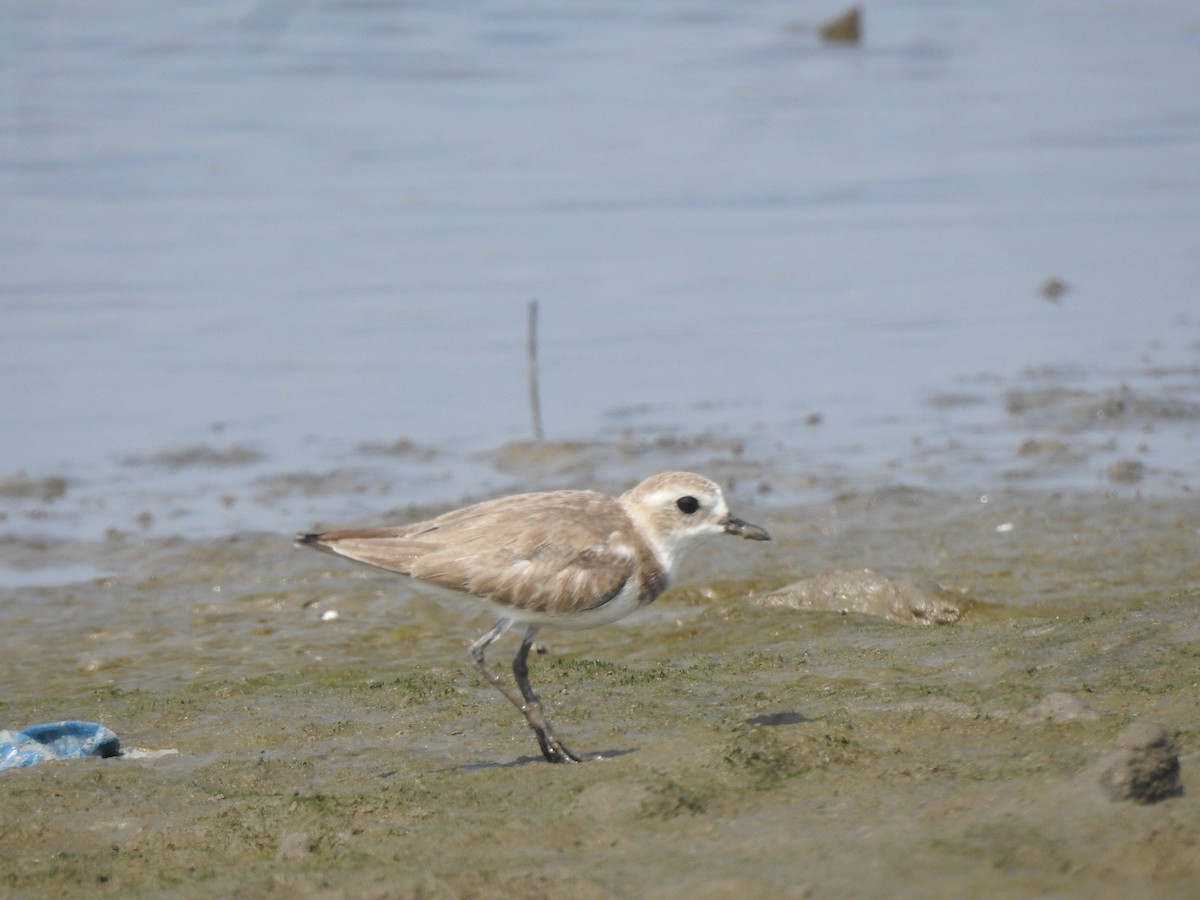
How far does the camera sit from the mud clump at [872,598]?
822cm

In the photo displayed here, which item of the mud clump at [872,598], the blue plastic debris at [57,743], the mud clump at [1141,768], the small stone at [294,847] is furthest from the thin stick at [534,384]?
the mud clump at [1141,768]

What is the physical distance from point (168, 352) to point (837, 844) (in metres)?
10.6

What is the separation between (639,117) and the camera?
21.9 meters

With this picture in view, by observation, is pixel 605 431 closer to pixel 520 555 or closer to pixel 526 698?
pixel 520 555

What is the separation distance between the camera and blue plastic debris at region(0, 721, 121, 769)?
6.41m

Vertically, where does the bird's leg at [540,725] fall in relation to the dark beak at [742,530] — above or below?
below

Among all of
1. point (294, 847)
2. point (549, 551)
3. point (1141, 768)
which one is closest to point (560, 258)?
point (549, 551)

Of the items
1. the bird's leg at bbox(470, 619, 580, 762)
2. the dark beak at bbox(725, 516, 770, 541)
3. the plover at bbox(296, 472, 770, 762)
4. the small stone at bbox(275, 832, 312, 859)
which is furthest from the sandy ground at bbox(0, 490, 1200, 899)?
the dark beak at bbox(725, 516, 770, 541)

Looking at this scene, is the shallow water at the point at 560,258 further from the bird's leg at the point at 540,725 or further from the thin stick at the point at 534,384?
the bird's leg at the point at 540,725

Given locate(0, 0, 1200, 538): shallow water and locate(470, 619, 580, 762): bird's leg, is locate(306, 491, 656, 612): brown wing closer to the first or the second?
locate(470, 619, 580, 762): bird's leg

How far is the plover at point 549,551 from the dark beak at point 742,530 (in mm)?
12

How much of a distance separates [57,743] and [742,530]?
268 centimetres

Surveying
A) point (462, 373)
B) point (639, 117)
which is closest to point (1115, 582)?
point (462, 373)

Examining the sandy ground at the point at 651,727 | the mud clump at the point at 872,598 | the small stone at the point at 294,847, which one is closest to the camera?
the sandy ground at the point at 651,727
